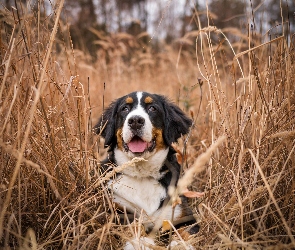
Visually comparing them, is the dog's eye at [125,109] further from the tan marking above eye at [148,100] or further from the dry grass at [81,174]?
the dry grass at [81,174]

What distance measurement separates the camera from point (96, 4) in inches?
535

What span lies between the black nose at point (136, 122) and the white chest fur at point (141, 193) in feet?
1.48

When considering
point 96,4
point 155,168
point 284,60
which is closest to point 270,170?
point 284,60

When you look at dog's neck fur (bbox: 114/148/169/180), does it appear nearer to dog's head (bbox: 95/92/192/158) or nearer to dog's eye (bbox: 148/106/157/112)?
dog's head (bbox: 95/92/192/158)

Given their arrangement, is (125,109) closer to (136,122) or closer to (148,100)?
(148,100)

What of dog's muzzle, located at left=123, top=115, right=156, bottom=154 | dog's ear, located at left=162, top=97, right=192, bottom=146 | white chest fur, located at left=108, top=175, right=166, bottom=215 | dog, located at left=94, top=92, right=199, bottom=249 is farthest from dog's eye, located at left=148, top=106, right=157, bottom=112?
white chest fur, located at left=108, top=175, right=166, bottom=215

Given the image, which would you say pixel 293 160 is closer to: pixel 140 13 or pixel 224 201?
pixel 224 201

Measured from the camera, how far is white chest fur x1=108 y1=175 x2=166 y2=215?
279 centimetres

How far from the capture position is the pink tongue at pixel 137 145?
3.01 m

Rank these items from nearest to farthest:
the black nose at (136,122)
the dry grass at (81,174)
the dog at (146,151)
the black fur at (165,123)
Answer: the dry grass at (81,174), the dog at (146,151), the black nose at (136,122), the black fur at (165,123)

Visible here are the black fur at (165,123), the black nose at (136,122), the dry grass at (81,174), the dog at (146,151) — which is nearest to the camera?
the dry grass at (81,174)

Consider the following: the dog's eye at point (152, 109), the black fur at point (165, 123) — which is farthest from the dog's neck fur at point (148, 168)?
the dog's eye at point (152, 109)

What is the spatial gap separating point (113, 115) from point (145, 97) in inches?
14.5

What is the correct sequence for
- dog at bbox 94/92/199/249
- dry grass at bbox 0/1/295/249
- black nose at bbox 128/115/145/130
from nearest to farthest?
1. dry grass at bbox 0/1/295/249
2. dog at bbox 94/92/199/249
3. black nose at bbox 128/115/145/130
